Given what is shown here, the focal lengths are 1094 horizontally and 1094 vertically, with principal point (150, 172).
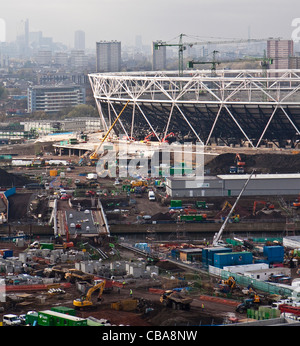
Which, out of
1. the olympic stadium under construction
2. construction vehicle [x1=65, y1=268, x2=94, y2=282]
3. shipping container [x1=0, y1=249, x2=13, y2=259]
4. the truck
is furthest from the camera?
the olympic stadium under construction

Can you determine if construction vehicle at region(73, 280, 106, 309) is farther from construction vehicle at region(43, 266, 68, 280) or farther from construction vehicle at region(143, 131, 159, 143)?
construction vehicle at region(143, 131, 159, 143)

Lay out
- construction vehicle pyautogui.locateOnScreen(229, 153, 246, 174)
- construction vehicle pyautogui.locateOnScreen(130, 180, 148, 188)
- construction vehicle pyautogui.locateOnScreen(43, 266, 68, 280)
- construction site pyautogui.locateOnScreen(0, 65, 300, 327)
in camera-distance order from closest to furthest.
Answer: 1. construction site pyautogui.locateOnScreen(0, 65, 300, 327)
2. construction vehicle pyautogui.locateOnScreen(43, 266, 68, 280)
3. construction vehicle pyautogui.locateOnScreen(130, 180, 148, 188)
4. construction vehicle pyautogui.locateOnScreen(229, 153, 246, 174)

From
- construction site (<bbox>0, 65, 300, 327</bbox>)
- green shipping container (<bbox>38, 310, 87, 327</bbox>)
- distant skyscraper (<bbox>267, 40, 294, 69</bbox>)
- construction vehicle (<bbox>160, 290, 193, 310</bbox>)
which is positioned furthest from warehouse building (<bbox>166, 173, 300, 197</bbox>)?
distant skyscraper (<bbox>267, 40, 294, 69</bbox>)

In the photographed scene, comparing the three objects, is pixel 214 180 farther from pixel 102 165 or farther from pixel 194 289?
pixel 194 289

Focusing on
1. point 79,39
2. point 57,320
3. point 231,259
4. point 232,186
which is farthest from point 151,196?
point 79,39

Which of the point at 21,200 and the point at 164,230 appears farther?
the point at 21,200
